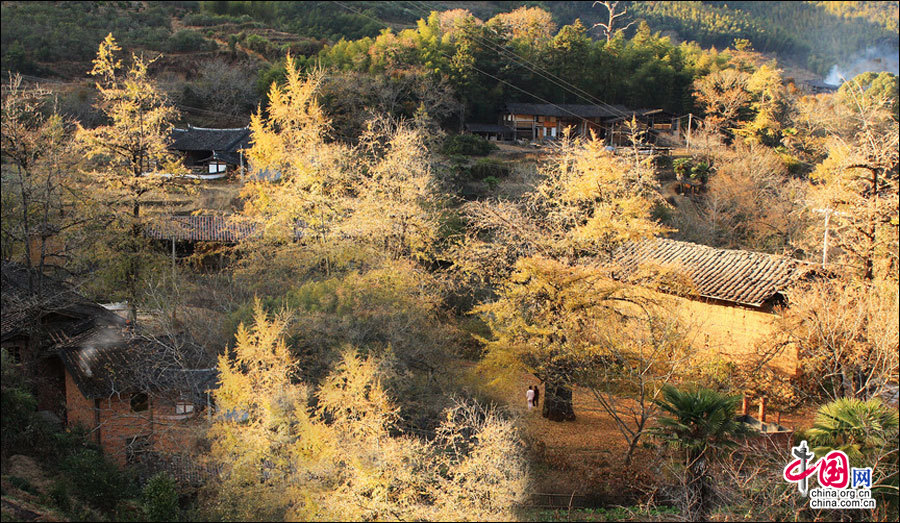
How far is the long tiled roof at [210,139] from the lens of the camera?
98.7 ft

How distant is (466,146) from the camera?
108 feet

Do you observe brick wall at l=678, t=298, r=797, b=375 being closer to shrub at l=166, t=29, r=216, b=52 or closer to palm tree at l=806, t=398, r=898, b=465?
palm tree at l=806, t=398, r=898, b=465

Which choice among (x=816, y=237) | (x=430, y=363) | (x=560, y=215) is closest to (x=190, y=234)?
(x=430, y=363)

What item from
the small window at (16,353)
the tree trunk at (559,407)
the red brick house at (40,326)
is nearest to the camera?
the red brick house at (40,326)

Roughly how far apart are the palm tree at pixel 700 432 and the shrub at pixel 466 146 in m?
22.8

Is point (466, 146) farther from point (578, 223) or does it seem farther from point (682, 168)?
point (578, 223)

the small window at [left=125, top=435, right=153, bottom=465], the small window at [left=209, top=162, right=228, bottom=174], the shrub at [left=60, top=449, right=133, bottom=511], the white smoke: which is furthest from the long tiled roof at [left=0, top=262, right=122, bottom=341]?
the white smoke

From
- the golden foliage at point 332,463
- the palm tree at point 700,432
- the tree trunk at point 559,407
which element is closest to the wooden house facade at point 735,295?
the tree trunk at point 559,407

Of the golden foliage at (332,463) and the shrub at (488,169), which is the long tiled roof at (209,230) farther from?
the shrub at (488,169)

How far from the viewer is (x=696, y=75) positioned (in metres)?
39.6

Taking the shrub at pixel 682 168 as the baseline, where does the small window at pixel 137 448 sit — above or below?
below

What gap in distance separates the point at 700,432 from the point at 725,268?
8.55 meters

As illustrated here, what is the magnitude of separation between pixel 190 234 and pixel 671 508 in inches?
663

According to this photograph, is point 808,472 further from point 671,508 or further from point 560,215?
point 560,215
